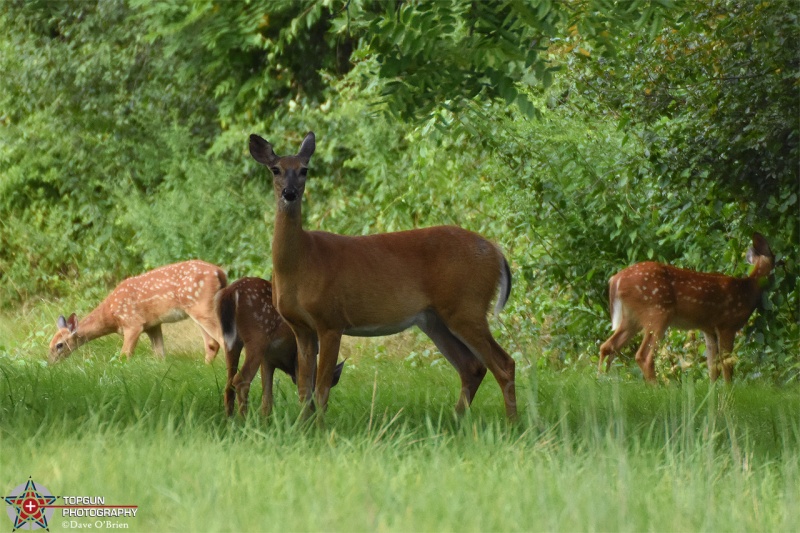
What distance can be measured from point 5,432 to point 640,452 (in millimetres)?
2636

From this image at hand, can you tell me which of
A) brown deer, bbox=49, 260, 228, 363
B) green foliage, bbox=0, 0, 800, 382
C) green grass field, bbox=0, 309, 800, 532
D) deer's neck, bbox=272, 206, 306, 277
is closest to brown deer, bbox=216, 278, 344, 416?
green grass field, bbox=0, 309, 800, 532

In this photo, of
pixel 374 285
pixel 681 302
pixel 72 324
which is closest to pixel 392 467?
pixel 374 285

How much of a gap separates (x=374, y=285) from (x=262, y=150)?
0.89 metres

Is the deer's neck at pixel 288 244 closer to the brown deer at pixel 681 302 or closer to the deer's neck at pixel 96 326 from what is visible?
the brown deer at pixel 681 302

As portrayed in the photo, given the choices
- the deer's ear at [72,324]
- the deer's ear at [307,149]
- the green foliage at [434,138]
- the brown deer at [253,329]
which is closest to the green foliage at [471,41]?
the green foliage at [434,138]

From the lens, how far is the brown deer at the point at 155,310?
34.0ft

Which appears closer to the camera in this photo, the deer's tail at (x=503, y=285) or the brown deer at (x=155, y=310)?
the deer's tail at (x=503, y=285)

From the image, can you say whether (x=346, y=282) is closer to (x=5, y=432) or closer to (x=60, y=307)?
(x=5, y=432)

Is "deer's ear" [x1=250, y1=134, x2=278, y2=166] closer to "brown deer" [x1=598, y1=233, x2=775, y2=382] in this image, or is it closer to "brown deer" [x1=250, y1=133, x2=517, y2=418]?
"brown deer" [x1=250, y1=133, x2=517, y2=418]

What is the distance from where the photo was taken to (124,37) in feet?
51.5

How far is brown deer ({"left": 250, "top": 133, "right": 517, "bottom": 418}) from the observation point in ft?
20.0

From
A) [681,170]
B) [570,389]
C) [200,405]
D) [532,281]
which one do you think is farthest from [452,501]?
[532,281]

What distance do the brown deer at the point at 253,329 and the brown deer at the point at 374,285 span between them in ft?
1.00

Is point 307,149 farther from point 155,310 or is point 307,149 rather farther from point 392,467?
point 155,310
